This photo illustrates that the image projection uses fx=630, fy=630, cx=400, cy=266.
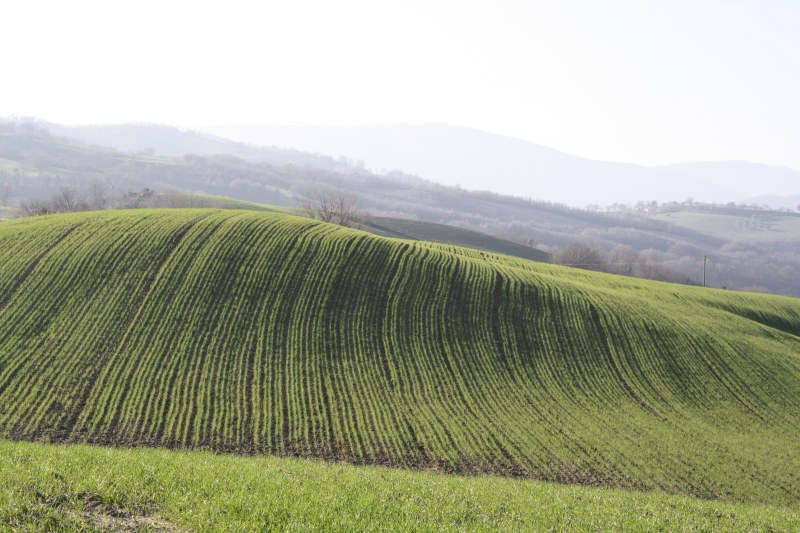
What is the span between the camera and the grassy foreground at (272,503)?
12.1 m

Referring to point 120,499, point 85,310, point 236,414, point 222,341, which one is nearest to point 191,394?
point 236,414

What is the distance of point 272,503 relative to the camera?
13.2 m

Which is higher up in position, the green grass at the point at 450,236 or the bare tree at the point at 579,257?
the green grass at the point at 450,236

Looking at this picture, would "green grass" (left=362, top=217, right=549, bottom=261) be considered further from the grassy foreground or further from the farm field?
the grassy foreground

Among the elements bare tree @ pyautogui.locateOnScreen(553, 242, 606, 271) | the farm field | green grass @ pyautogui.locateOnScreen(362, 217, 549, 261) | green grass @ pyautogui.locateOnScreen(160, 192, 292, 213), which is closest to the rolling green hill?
the farm field

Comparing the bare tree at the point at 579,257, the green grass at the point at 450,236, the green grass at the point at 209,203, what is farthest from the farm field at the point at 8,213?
the bare tree at the point at 579,257

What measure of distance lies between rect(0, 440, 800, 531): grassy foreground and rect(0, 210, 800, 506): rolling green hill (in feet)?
44.8

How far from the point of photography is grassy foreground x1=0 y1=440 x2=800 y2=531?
12062 millimetres

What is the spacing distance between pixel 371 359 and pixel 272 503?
29281mm

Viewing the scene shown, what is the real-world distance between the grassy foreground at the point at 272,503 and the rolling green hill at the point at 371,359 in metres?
13.7

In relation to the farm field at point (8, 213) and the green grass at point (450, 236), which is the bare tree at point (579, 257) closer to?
the green grass at point (450, 236)


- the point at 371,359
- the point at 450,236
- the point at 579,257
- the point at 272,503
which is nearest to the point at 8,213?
the point at 450,236

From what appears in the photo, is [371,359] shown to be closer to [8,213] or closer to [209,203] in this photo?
[209,203]

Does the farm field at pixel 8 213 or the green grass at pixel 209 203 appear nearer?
the farm field at pixel 8 213
